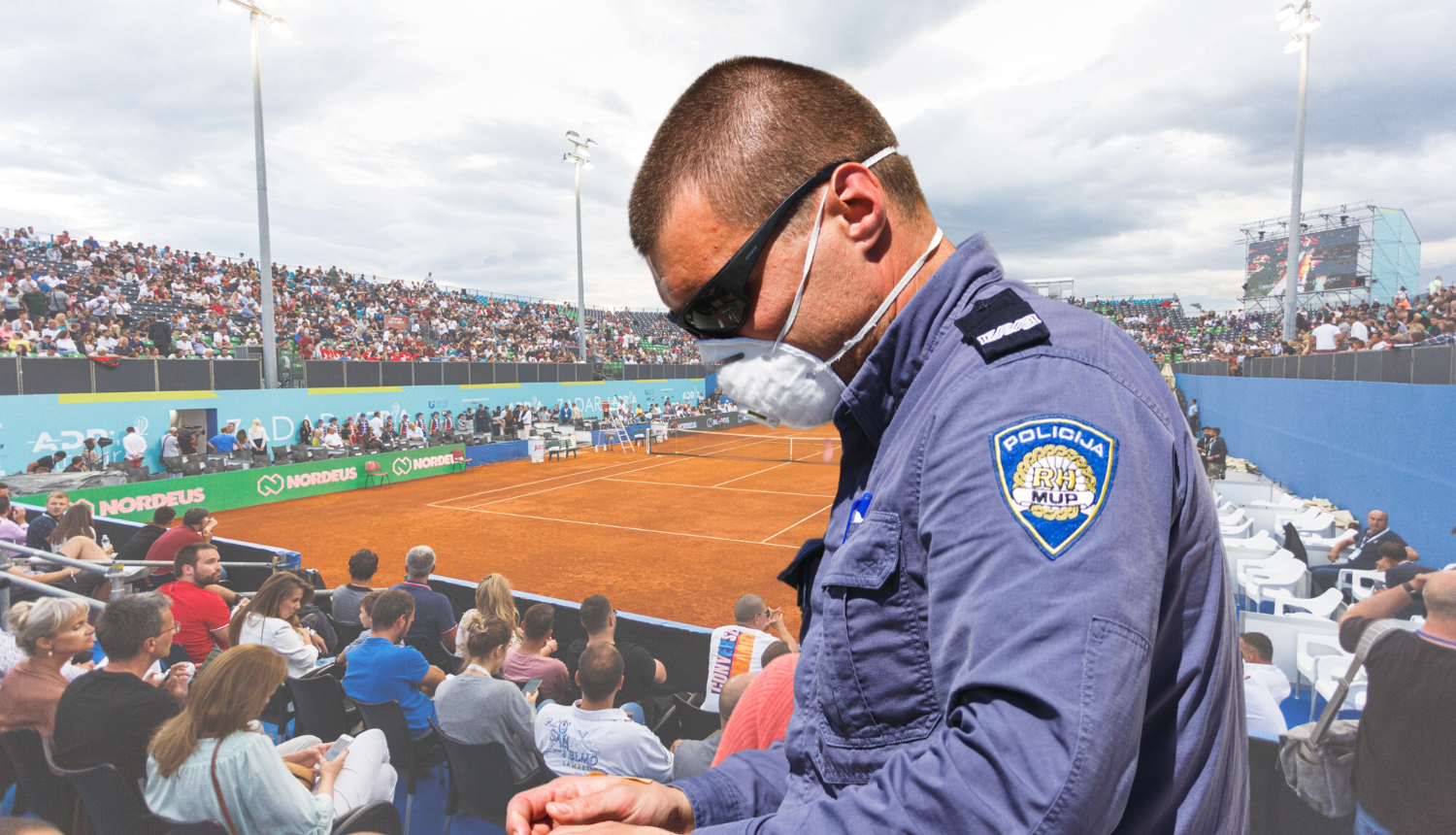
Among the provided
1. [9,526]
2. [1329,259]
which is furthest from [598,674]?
[1329,259]

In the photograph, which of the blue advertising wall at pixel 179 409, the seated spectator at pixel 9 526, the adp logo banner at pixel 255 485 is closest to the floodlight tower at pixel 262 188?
the blue advertising wall at pixel 179 409

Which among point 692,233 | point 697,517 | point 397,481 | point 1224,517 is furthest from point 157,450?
point 1224,517

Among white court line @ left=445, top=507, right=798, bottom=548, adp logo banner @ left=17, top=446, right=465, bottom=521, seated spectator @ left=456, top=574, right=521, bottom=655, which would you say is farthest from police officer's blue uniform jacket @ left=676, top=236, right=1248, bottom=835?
adp logo banner @ left=17, top=446, right=465, bottom=521

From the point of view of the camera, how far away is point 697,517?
19.4 m

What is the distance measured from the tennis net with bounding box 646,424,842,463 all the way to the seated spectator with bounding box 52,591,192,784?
26.8 metres

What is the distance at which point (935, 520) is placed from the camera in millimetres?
885

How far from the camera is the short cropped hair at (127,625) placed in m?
4.39

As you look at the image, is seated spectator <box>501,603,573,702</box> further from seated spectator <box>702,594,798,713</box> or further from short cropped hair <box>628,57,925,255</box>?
short cropped hair <box>628,57,925,255</box>

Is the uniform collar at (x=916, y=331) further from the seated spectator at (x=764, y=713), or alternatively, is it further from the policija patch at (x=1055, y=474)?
the seated spectator at (x=764, y=713)

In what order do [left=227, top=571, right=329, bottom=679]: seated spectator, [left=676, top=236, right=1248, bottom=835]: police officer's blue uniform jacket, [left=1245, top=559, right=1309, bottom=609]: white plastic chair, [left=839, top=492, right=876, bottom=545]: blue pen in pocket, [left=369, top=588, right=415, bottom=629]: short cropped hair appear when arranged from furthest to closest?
[left=1245, top=559, right=1309, bottom=609]: white plastic chair < [left=227, top=571, right=329, bottom=679]: seated spectator < [left=369, top=588, right=415, bottom=629]: short cropped hair < [left=839, top=492, right=876, bottom=545]: blue pen in pocket < [left=676, top=236, right=1248, bottom=835]: police officer's blue uniform jacket

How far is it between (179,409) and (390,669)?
22158 mm

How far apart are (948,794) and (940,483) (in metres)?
0.36

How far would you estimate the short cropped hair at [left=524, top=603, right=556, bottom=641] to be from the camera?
18.8 feet

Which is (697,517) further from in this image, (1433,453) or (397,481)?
(1433,453)
